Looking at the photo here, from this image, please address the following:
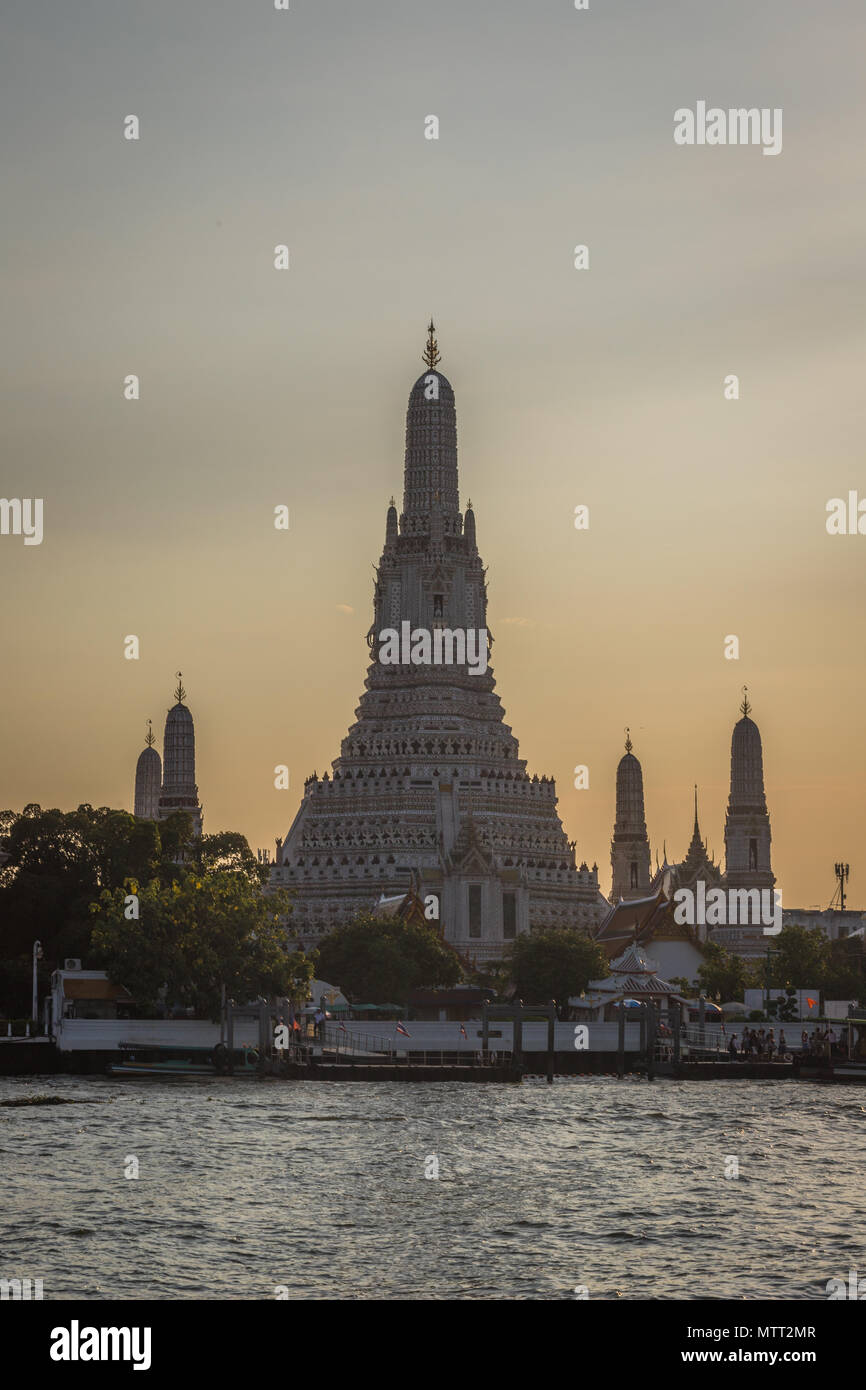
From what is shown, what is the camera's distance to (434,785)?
16738cm

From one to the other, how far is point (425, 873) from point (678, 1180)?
9541cm

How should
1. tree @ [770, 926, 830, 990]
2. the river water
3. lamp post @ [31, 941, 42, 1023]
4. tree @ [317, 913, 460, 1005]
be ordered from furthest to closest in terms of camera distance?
tree @ [770, 926, 830, 990] < tree @ [317, 913, 460, 1005] < lamp post @ [31, 941, 42, 1023] < the river water

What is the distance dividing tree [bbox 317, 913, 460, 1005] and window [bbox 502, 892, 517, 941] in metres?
27.6

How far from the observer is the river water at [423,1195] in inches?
1845

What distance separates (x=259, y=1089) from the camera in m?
94.3

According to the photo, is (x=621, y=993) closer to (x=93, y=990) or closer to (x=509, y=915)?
(x=93, y=990)

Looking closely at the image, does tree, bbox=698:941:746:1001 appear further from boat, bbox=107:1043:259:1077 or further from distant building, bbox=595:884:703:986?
boat, bbox=107:1043:259:1077

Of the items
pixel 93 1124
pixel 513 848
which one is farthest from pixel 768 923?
pixel 93 1124

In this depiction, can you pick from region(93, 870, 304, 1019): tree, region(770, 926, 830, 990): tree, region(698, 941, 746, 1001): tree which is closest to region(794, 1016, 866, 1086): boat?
region(93, 870, 304, 1019): tree

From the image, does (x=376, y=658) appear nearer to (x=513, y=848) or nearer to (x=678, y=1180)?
(x=513, y=848)

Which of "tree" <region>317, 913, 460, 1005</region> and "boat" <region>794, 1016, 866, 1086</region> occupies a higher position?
"tree" <region>317, 913, 460, 1005</region>

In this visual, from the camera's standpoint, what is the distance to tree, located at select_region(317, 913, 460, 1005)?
127312 millimetres

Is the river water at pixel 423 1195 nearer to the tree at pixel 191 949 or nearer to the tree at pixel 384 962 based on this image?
the tree at pixel 191 949

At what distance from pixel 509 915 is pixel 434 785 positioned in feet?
39.6
